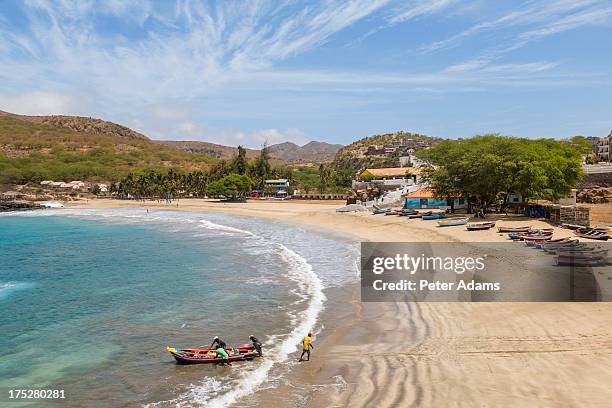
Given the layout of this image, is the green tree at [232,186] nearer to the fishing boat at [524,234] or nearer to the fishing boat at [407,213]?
the fishing boat at [407,213]

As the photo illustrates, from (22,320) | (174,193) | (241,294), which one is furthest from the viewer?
(174,193)

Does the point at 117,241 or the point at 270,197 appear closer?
the point at 117,241

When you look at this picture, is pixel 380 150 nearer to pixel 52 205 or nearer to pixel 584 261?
pixel 52 205

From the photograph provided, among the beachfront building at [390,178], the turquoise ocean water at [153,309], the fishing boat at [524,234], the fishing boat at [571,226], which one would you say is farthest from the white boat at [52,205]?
the fishing boat at [571,226]

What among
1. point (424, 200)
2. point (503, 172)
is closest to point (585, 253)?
point (503, 172)

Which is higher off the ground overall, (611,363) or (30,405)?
(611,363)

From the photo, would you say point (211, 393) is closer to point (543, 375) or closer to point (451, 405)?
point (451, 405)

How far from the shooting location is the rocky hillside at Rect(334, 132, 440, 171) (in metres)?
146

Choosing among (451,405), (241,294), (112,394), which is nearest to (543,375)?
(451,405)

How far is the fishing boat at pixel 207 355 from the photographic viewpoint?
1667 centimetres

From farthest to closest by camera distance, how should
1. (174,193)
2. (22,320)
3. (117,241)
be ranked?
(174,193)
(117,241)
(22,320)

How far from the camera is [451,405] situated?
40.4 ft

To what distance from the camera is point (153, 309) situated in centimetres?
2395

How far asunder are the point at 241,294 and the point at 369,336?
372 inches
